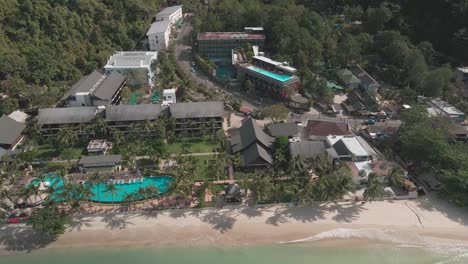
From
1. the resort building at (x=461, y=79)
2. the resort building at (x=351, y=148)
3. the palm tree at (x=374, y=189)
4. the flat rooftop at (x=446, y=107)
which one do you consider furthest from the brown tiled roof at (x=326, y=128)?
the resort building at (x=461, y=79)

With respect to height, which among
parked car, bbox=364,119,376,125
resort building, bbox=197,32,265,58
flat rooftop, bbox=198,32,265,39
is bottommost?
A: parked car, bbox=364,119,376,125

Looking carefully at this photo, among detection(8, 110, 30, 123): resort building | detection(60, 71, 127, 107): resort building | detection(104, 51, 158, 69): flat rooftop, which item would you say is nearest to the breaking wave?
detection(60, 71, 127, 107): resort building

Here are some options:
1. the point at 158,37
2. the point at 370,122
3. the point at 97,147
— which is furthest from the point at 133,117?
the point at 370,122

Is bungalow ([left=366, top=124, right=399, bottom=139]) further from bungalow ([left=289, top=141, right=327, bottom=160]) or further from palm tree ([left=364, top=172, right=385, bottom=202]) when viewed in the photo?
palm tree ([left=364, top=172, right=385, bottom=202])

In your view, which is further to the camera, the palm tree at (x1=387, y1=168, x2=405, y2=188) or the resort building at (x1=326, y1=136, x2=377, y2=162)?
the resort building at (x1=326, y1=136, x2=377, y2=162)

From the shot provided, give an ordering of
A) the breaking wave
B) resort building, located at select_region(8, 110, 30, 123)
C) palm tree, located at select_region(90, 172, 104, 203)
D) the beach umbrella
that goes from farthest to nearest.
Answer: resort building, located at select_region(8, 110, 30, 123)
palm tree, located at select_region(90, 172, 104, 203)
the beach umbrella
the breaking wave
